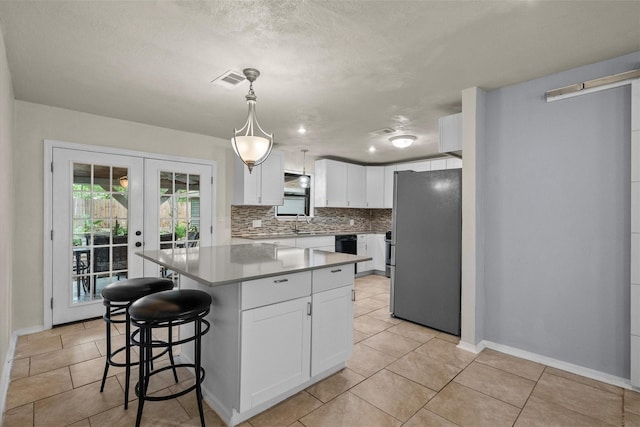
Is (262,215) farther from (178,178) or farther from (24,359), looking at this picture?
(24,359)

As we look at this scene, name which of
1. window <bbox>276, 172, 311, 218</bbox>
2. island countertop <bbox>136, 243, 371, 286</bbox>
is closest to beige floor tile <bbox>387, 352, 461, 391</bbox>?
island countertop <bbox>136, 243, 371, 286</bbox>

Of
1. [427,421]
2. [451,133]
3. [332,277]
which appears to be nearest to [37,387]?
[332,277]

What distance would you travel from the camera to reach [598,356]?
2316mm

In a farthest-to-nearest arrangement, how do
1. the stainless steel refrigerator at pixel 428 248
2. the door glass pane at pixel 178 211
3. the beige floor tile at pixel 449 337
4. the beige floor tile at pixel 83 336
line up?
1. the door glass pane at pixel 178 211
2. the stainless steel refrigerator at pixel 428 248
3. the beige floor tile at pixel 449 337
4. the beige floor tile at pixel 83 336

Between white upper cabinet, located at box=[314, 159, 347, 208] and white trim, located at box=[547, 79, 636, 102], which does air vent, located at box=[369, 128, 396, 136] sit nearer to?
white upper cabinet, located at box=[314, 159, 347, 208]

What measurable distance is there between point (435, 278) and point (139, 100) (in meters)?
3.43

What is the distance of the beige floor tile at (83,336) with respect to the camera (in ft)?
9.56

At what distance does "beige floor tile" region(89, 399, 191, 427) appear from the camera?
1810 millimetres

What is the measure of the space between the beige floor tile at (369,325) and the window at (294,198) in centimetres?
264

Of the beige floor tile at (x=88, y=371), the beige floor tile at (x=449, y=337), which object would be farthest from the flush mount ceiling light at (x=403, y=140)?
the beige floor tile at (x=88, y=371)

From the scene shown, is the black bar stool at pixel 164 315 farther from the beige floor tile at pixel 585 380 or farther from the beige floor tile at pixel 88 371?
the beige floor tile at pixel 585 380

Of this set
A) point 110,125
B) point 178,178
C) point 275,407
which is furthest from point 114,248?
point 275,407

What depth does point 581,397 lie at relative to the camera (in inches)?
82.5

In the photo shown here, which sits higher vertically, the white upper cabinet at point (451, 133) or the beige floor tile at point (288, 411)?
the white upper cabinet at point (451, 133)
